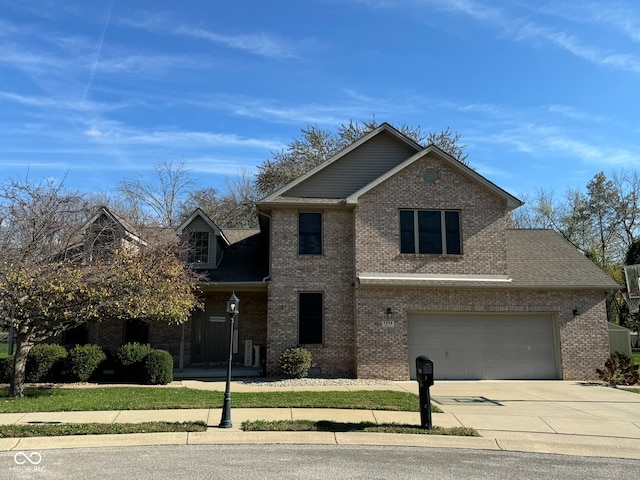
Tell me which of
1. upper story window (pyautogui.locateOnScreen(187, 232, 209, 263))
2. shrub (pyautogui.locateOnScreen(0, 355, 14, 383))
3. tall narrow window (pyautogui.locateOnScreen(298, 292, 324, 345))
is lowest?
shrub (pyautogui.locateOnScreen(0, 355, 14, 383))

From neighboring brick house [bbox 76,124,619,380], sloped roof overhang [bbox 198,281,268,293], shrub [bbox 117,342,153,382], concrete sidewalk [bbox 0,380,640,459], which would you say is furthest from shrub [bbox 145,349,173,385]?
sloped roof overhang [bbox 198,281,268,293]

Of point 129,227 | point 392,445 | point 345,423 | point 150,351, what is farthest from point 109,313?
point 392,445

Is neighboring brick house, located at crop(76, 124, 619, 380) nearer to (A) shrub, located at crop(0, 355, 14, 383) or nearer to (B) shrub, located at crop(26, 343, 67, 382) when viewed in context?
(B) shrub, located at crop(26, 343, 67, 382)

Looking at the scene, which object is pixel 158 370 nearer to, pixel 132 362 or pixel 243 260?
pixel 132 362

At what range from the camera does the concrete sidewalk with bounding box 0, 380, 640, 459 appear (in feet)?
27.3

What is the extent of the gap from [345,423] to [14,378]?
878cm

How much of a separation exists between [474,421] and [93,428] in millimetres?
7371

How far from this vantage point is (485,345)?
16797 millimetres

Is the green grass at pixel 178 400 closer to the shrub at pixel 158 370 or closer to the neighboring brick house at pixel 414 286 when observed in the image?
the shrub at pixel 158 370

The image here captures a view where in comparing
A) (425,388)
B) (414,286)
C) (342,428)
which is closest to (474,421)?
(425,388)

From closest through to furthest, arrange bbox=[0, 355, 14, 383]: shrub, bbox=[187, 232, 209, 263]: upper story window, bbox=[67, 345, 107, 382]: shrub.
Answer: bbox=[0, 355, 14, 383]: shrub, bbox=[67, 345, 107, 382]: shrub, bbox=[187, 232, 209, 263]: upper story window

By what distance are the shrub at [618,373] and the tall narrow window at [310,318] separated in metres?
9.31

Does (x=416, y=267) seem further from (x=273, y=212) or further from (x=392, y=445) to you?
(x=392, y=445)

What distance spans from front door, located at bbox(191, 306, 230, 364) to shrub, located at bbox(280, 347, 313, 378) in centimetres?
348
